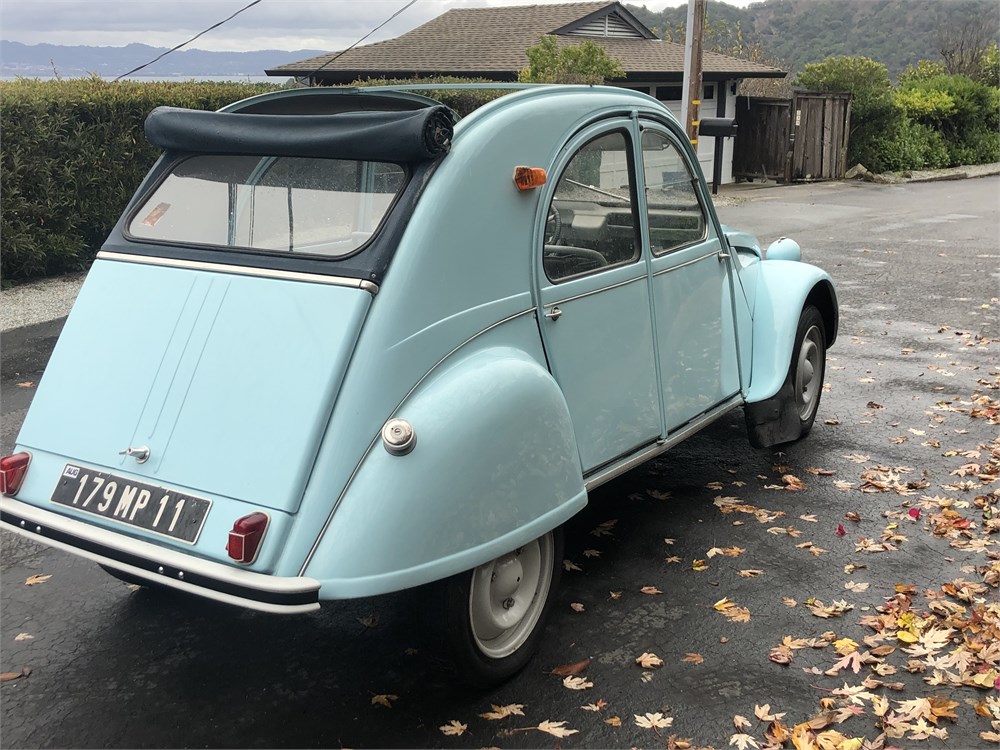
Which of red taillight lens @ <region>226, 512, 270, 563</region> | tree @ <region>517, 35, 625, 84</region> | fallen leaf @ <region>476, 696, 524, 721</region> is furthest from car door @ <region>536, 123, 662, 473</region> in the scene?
tree @ <region>517, 35, 625, 84</region>

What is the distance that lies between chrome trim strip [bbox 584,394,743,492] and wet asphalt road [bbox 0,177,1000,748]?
1.77ft

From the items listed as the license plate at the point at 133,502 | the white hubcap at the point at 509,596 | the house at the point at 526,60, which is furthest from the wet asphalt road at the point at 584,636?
the house at the point at 526,60

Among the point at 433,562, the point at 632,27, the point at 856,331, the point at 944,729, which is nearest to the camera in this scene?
the point at 433,562

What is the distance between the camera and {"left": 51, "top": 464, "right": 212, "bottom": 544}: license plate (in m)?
3.16

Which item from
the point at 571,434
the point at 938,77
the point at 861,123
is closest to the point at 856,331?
the point at 571,434

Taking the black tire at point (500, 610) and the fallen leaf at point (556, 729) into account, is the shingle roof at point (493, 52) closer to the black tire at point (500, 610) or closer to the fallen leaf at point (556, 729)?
the black tire at point (500, 610)

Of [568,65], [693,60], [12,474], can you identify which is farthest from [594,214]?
[568,65]

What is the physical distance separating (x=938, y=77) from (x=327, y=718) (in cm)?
3235

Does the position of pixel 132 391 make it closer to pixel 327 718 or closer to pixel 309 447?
pixel 309 447

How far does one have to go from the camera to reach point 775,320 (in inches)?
218

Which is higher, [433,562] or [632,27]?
[632,27]

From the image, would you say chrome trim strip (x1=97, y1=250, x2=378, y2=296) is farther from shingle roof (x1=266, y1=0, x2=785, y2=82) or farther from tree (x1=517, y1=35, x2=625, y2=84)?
shingle roof (x1=266, y1=0, x2=785, y2=82)

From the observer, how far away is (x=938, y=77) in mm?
30531

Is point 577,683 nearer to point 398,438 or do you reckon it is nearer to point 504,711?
point 504,711
